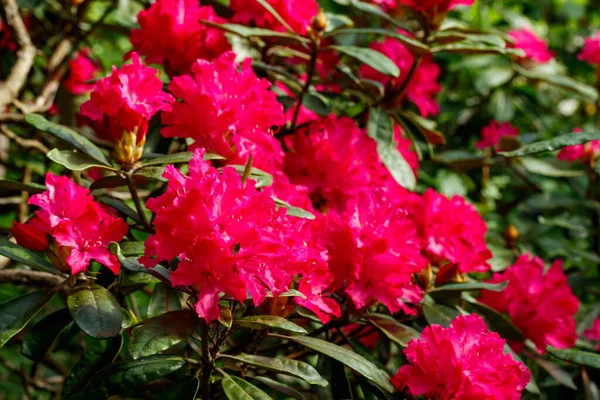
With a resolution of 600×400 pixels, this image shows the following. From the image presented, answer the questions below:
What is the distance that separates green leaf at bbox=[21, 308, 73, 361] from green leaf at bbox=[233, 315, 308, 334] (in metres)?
0.40

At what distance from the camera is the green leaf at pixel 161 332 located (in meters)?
1.09

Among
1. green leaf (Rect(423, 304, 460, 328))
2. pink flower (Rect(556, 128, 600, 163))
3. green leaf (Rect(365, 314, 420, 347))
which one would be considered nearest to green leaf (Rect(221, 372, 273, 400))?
green leaf (Rect(365, 314, 420, 347))

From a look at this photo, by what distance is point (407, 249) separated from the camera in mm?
1395

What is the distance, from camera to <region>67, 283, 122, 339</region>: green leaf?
3.82 feet

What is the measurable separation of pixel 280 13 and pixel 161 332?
0.90 metres

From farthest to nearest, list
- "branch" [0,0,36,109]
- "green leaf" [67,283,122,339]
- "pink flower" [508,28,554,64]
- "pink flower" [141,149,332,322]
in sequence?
"pink flower" [508,28,554,64] → "branch" [0,0,36,109] → "green leaf" [67,283,122,339] → "pink flower" [141,149,332,322]

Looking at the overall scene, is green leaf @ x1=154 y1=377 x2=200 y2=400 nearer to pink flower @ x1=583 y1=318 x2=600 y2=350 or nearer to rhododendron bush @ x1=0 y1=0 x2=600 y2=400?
rhododendron bush @ x1=0 y1=0 x2=600 y2=400

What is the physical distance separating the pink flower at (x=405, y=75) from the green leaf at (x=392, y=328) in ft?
2.28

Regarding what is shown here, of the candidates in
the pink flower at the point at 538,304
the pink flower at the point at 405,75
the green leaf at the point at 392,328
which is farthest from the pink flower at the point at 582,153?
the green leaf at the point at 392,328

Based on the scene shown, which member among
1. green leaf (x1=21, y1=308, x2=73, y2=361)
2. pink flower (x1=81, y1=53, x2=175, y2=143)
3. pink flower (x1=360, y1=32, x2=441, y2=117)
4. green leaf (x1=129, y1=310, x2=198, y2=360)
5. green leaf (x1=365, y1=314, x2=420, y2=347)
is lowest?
green leaf (x1=21, y1=308, x2=73, y2=361)

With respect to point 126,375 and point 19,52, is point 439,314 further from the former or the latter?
point 19,52

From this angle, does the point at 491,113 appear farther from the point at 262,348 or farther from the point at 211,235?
the point at 211,235

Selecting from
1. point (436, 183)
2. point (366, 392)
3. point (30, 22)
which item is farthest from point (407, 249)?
point (30, 22)

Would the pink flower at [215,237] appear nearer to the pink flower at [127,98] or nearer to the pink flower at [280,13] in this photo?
the pink flower at [127,98]
